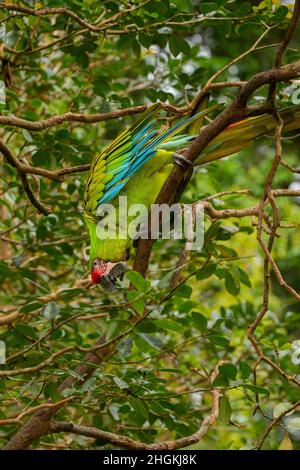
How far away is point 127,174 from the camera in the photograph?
2660 mm

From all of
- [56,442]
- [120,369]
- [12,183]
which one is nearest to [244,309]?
[120,369]

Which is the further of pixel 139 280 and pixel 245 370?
pixel 245 370

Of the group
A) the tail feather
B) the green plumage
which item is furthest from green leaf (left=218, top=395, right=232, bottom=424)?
the tail feather

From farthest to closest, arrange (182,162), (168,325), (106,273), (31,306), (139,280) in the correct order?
(106,273) → (182,162) → (31,306) → (168,325) → (139,280)

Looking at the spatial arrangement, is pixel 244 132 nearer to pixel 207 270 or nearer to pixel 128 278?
pixel 207 270

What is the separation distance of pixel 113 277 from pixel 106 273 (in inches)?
1.2

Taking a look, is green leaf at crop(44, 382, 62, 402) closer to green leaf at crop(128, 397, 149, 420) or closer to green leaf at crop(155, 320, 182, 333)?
green leaf at crop(128, 397, 149, 420)

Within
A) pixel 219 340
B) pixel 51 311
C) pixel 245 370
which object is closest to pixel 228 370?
pixel 245 370

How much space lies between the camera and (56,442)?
2797 millimetres

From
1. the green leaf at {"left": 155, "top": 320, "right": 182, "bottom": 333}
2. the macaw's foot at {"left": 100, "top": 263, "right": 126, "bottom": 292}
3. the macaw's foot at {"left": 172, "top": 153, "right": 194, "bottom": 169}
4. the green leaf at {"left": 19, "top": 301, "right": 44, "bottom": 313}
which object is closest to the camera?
the green leaf at {"left": 155, "top": 320, "right": 182, "bottom": 333}

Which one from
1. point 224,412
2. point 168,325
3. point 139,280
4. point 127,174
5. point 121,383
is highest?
point 127,174

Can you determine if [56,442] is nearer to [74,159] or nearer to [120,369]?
[120,369]

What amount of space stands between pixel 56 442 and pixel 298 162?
5.19 meters

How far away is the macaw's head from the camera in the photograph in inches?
99.0
